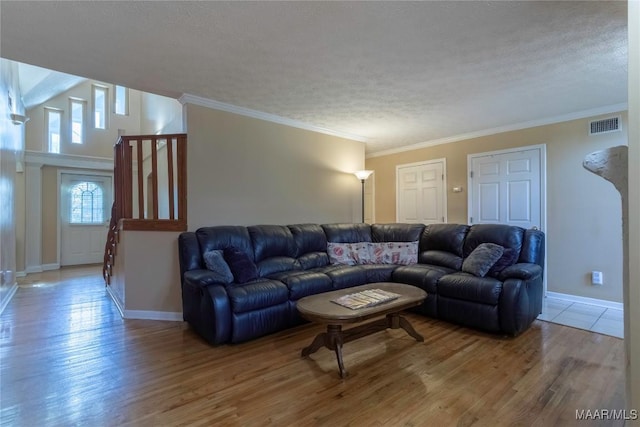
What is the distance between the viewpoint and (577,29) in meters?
2.18

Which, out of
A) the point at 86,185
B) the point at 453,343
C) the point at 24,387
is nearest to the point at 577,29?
the point at 453,343

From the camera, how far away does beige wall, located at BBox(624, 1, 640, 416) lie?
114cm

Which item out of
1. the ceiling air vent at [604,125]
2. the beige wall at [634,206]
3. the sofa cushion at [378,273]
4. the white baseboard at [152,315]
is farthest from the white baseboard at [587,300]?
the white baseboard at [152,315]

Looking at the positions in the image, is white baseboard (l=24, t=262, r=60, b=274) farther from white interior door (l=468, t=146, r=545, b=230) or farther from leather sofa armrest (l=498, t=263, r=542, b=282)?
white interior door (l=468, t=146, r=545, b=230)

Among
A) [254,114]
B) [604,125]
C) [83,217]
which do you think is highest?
[254,114]

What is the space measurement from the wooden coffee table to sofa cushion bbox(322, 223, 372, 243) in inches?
61.0

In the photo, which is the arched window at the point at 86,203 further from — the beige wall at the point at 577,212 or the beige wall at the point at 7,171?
the beige wall at the point at 577,212

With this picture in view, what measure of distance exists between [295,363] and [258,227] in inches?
71.1

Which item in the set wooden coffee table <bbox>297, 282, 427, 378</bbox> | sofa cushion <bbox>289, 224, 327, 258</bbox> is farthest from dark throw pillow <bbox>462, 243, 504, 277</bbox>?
sofa cushion <bbox>289, 224, 327, 258</bbox>

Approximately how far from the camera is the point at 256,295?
112 inches

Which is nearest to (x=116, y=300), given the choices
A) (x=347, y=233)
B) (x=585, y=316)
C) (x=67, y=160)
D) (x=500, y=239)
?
(x=347, y=233)

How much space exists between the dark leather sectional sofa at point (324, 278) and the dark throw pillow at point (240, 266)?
7 centimetres

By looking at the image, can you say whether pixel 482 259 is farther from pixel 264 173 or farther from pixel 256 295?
pixel 264 173

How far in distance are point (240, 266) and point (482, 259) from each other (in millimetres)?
2576
